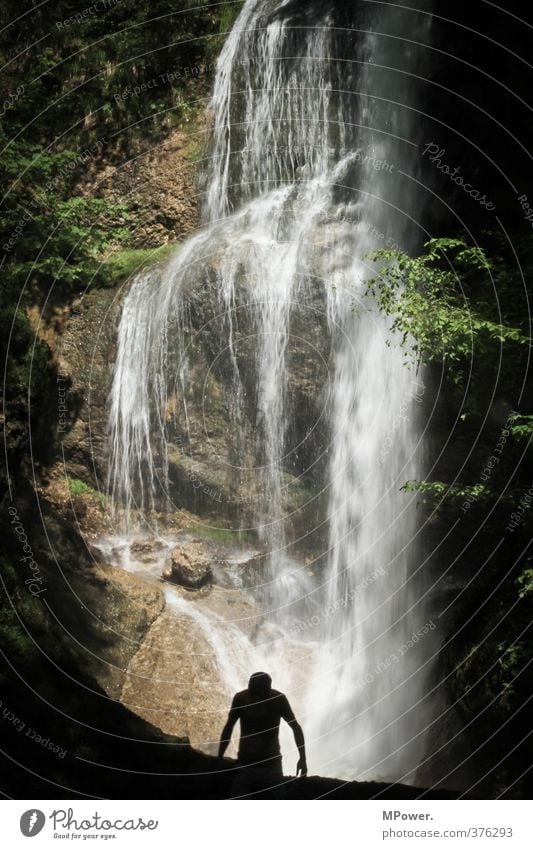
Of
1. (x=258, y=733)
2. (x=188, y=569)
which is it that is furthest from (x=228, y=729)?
(x=188, y=569)

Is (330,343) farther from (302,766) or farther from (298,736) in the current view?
(302,766)

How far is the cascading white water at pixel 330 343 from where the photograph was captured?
9914mm

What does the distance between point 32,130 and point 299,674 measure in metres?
12.1

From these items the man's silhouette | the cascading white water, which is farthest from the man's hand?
the cascading white water

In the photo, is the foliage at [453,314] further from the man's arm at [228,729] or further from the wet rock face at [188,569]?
the wet rock face at [188,569]

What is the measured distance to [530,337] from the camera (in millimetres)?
7961

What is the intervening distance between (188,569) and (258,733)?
534cm

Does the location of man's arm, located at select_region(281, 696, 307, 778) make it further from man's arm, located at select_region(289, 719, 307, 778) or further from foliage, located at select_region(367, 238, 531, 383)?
foliage, located at select_region(367, 238, 531, 383)

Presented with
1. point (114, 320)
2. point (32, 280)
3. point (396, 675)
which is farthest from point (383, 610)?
point (32, 280)

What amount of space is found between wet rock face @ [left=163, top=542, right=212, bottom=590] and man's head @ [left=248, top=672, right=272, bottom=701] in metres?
5.12

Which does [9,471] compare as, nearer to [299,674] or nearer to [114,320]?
[114,320]

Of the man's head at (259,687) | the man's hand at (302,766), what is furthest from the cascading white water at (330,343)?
the man's head at (259,687)

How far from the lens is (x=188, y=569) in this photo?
38.3 feet

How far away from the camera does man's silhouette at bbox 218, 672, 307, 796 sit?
636 cm
